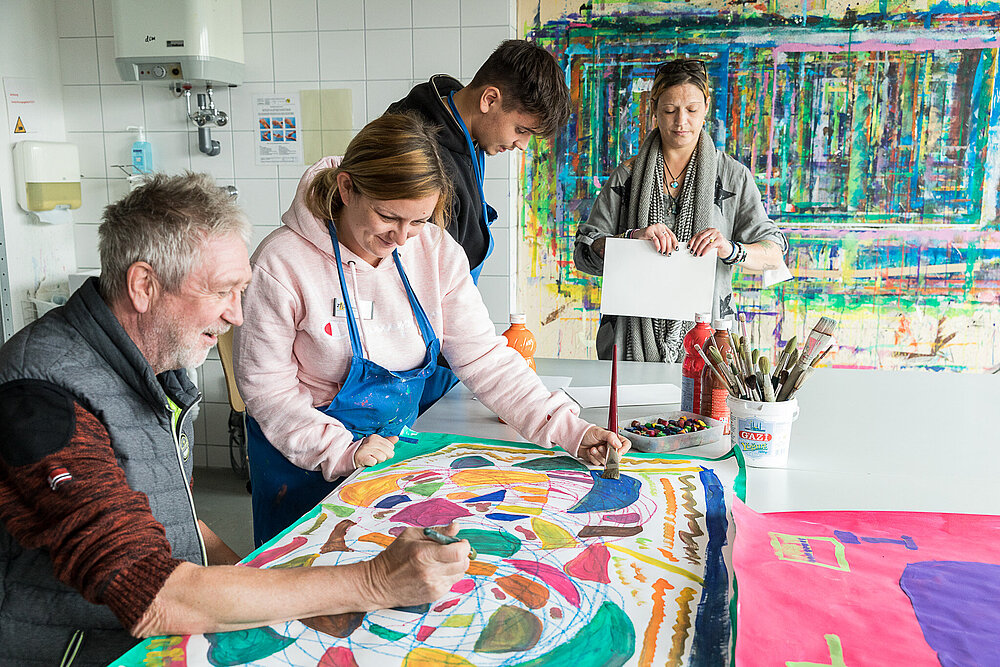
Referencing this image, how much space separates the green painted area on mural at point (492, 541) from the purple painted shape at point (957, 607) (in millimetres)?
445

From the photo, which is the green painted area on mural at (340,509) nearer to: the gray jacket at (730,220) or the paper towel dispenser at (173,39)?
the gray jacket at (730,220)

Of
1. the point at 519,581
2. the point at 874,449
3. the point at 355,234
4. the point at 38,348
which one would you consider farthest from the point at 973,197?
the point at 38,348

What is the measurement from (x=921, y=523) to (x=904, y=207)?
230 centimetres

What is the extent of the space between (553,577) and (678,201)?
1618 mm

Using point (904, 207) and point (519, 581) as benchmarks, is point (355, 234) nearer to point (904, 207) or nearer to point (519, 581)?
point (519, 581)

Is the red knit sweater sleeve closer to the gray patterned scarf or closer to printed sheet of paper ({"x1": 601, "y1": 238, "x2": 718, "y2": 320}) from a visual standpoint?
printed sheet of paper ({"x1": 601, "y1": 238, "x2": 718, "y2": 320})

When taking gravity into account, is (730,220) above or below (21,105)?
below

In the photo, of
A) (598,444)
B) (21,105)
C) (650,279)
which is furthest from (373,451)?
(21,105)

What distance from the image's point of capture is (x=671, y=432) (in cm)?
142

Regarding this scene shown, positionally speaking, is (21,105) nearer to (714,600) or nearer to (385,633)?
(385,633)

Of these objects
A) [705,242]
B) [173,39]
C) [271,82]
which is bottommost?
[705,242]

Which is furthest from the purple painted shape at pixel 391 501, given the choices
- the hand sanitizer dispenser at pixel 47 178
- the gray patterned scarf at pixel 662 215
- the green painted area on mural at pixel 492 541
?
the hand sanitizer dispenser at pixel 47 178

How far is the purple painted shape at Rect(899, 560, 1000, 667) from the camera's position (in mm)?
759

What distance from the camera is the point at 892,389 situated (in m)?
1.87
